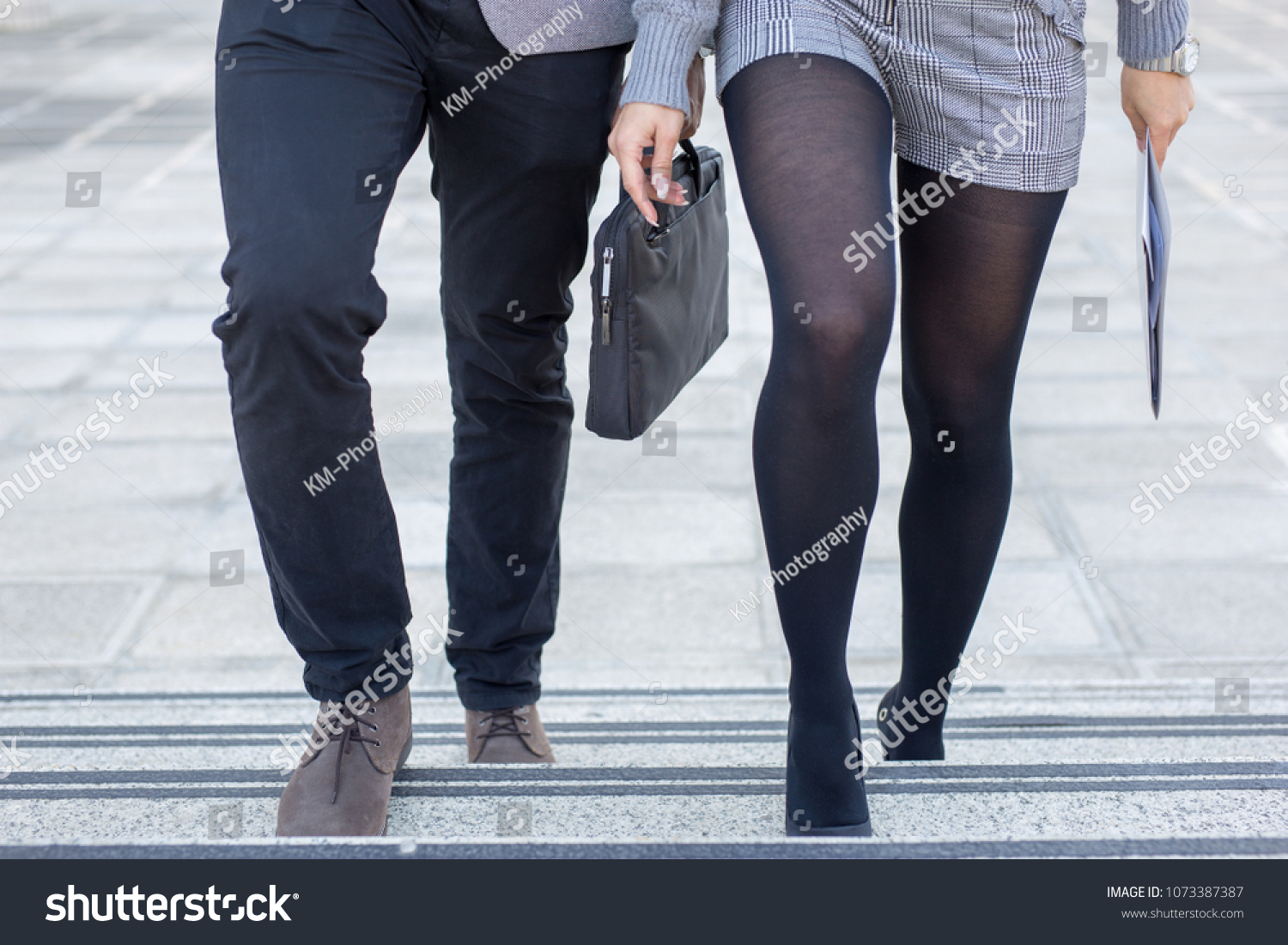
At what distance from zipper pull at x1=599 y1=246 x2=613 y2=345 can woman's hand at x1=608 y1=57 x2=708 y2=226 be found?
0.06 m

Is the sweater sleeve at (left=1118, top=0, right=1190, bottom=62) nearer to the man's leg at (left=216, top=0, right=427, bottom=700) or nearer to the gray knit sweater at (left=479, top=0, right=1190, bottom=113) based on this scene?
the gray knit sweater at (left=479, top=0, right=1190, bottom=113)

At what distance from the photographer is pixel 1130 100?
1660mm

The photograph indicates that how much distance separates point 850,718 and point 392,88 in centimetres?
86

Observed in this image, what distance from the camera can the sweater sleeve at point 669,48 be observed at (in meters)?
1.42

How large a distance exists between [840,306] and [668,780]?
0.67m

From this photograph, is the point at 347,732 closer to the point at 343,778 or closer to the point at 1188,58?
the point at 343,778

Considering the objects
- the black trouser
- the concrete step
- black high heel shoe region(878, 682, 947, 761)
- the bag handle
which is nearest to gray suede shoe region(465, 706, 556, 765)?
the concrete step

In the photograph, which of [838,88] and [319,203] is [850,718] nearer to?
[838,88]

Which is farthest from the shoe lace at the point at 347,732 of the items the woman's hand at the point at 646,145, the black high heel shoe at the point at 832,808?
Answer: the woman's hand at the point at 646,145

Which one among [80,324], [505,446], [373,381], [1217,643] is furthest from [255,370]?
[80,324]

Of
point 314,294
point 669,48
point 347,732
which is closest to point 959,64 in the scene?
point 669,48

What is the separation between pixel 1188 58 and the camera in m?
1.60

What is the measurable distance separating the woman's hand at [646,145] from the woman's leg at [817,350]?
8 cm

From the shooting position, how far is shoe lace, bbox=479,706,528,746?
1888mm
